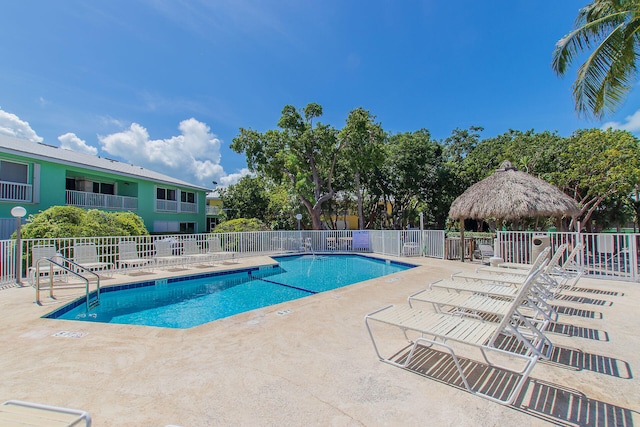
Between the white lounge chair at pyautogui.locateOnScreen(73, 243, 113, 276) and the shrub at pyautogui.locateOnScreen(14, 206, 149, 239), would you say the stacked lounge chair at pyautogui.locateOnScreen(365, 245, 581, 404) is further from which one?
the shrub at pyautogui.locateOnScreen(14, 206, 149, 239)

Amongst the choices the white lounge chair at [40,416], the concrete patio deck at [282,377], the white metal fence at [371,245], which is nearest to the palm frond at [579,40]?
the white metal fence at [371,245]

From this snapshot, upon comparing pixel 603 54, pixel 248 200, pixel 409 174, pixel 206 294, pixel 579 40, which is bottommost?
pixel 206 294

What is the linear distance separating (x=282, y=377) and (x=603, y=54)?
37.4 ft

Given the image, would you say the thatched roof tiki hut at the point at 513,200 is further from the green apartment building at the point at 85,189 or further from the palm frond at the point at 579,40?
the green apartment building at the point at 85,189

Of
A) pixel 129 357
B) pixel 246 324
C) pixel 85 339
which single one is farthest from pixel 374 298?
pixel 85 339

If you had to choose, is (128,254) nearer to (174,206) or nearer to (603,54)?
(174,206)

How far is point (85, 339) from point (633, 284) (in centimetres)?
1174

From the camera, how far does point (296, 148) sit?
1988 cm

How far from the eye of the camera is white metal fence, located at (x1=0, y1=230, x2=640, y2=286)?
7.97m

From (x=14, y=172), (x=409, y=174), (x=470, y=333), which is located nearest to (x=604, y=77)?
(x=470, y=333)

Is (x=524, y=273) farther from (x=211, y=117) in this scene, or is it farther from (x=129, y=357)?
(x=211, y=117)

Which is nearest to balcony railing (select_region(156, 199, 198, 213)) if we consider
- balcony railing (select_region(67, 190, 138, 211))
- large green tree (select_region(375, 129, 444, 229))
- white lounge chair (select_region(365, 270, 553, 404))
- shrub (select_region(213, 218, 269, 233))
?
balcony railing (select_region(67, 190, 138, 211))

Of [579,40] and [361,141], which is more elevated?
[579,40]

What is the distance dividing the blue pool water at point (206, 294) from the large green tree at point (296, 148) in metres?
8.05
